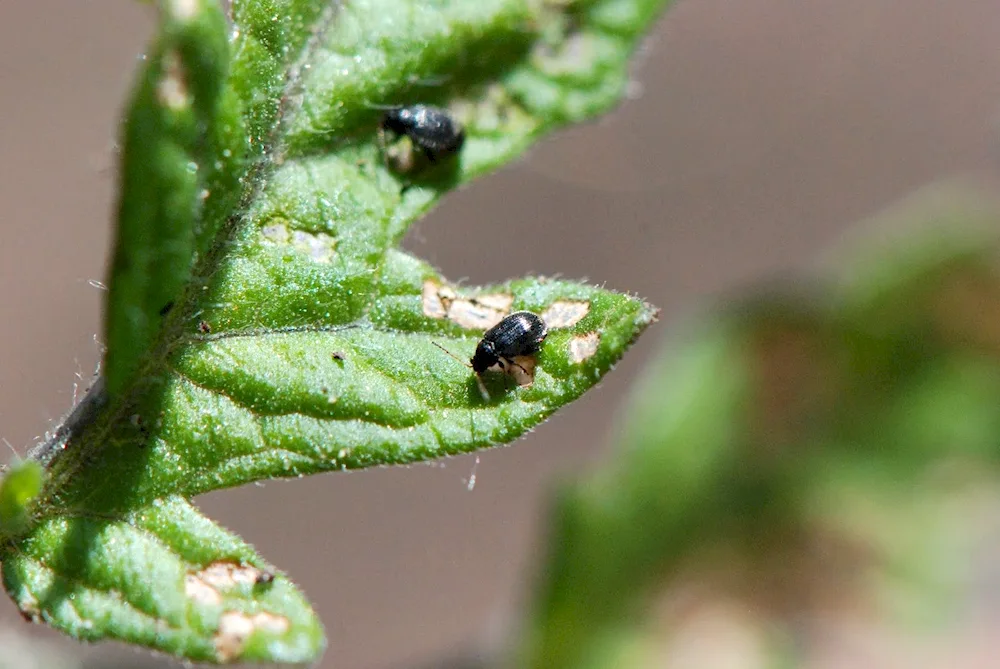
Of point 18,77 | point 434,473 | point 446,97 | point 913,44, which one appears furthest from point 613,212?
point 446,97

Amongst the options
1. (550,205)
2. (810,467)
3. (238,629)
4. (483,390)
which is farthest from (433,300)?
(550,205)

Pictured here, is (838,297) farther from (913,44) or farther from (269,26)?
(913,44)

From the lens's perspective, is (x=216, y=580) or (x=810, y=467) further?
(x=810, y=467)

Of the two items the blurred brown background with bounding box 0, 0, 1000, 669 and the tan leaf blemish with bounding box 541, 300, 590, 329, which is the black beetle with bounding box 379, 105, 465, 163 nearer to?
the tan leaf blemish with bounding box 541, 300, 590, 329

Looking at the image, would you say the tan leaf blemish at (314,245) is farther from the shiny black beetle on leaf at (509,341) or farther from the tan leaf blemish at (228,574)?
the tan leaf blemish at (228,574)

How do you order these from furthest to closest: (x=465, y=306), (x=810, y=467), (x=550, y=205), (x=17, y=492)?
(x=550, y=205), (x=810, y=467), (x=465, y=306), (x=17, y=492)

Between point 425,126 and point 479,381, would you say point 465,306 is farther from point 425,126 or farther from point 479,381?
point 425,126
